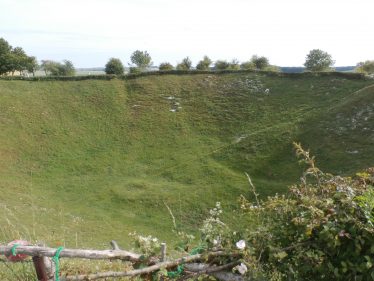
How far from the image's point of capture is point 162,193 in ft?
90.2

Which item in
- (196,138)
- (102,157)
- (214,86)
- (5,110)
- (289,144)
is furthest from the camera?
(214,86)

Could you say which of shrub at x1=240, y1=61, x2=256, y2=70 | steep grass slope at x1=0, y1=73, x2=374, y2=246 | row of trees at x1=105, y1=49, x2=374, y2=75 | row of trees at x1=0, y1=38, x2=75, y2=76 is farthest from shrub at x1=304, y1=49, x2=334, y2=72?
row of trees at x1=0, y1=38, x2=75, y2=76

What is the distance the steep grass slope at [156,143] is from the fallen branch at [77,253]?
1407 cm

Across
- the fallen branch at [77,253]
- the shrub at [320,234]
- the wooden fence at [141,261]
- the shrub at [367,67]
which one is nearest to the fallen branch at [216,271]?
the wooden fence at [141,261]

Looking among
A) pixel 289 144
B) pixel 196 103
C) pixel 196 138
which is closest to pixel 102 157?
pixel 196 138

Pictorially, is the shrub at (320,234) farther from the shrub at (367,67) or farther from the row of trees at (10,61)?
the row of trees at (10,61)

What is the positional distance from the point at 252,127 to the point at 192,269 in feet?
114

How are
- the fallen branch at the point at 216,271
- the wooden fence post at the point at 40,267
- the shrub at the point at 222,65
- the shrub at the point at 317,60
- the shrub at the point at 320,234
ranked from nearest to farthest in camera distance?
the shrub at the point at 320,234, the fallen branch at the point at 216,271, the wooden fence post at the point at 40,267, the shrub at the point at 222,65, the shrub at the point at 317,60

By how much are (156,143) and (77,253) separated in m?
33.4

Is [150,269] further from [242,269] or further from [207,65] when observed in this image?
[207,65]

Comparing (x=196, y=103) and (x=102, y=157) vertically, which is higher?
(x=196, y=103)

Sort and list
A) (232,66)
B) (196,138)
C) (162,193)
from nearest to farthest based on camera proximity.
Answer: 1. (162,193)
2. (196,138)
3. (232,66)

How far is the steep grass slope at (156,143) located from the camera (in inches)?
985

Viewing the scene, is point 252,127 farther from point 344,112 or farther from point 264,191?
point 264,191
